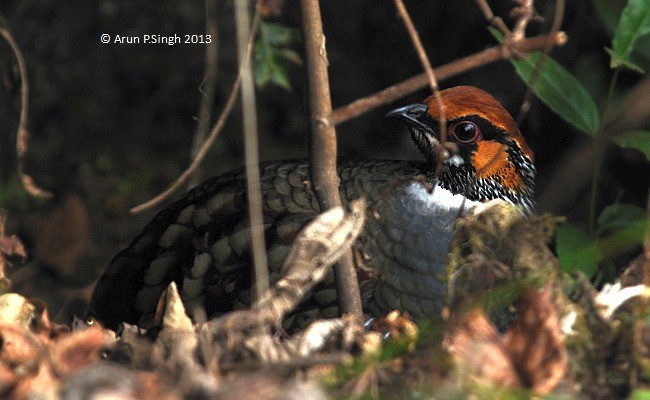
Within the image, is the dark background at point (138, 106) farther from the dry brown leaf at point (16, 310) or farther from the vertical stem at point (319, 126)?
the dry brown leaf at point (16, 310)

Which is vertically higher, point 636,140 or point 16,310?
point 636,140

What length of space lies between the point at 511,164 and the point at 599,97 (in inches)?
35.4

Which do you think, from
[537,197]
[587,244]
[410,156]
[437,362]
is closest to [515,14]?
[437,362]

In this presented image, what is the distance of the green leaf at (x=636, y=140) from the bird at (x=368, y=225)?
14.4 inches

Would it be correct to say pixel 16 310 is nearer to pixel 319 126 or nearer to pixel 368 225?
pixel 319 126

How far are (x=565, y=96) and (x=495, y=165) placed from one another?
1.16 feet

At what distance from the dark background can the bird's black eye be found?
3.98 feet

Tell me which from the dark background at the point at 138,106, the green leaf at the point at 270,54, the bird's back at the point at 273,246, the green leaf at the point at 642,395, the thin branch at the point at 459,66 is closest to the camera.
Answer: the green leaf at the point at 642,395

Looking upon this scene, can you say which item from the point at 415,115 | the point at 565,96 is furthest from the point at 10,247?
the point at 565,96

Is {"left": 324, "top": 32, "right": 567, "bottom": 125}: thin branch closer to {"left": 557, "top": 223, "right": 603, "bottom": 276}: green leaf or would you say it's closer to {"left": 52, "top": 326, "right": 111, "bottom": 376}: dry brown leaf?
{"left": 52, "top": 326, "right": 111, "bottom": 376}: dry brown leaf

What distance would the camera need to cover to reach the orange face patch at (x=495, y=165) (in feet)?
11.4

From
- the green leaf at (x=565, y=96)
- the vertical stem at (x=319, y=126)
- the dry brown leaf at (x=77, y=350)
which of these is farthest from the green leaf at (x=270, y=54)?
the dry brown leaf at (x=77, y=350)

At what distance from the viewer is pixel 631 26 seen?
3.24 meters

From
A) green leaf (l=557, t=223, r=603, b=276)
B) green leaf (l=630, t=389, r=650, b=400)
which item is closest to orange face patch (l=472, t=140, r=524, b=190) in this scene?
green leaf (l=557, t=223, r=603, b=276)
